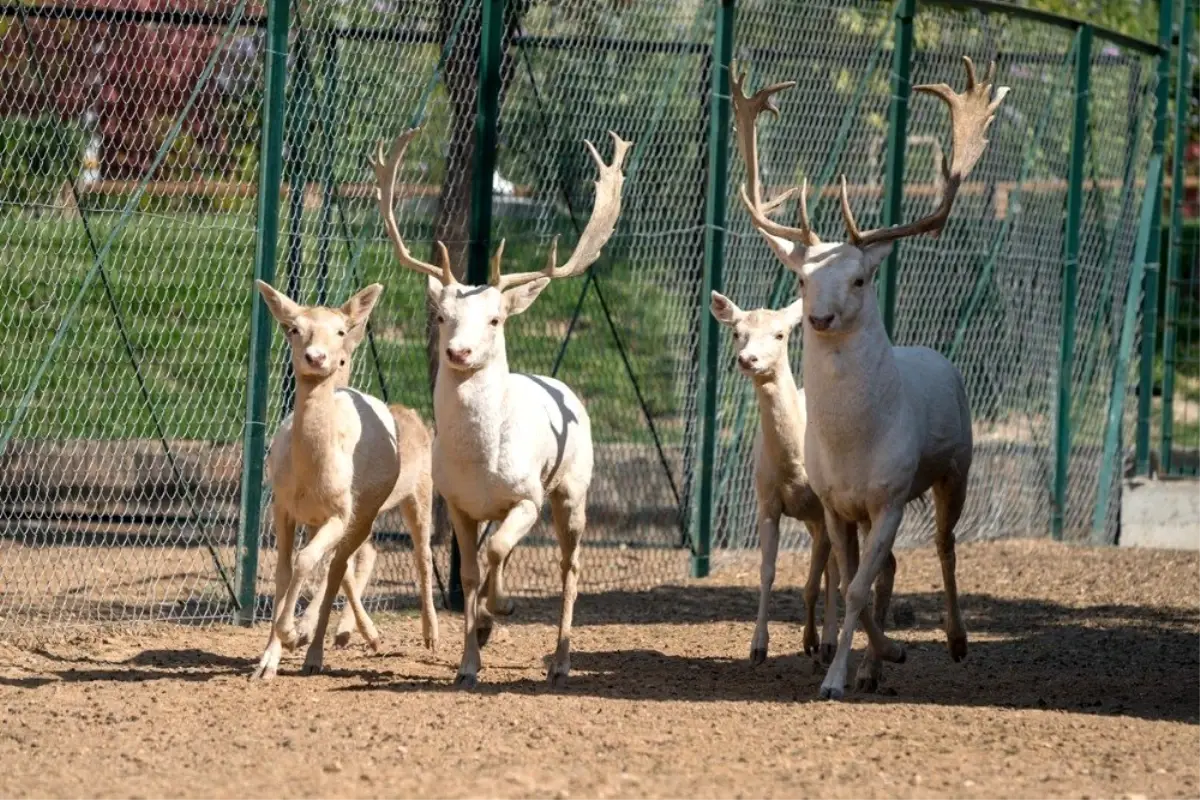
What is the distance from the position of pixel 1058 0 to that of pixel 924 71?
8661mm

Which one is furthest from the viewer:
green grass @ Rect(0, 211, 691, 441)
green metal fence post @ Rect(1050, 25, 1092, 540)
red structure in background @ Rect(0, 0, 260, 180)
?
green metal fence post @ Rect(1050, 25, 1092, 540)

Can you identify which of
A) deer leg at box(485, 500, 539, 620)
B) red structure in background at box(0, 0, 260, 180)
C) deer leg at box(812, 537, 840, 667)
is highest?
red structure in background at box(0, 0, 260, 180)

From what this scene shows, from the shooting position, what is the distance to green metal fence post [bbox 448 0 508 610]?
9938mm

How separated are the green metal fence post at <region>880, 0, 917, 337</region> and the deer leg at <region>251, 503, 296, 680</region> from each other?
19.1 feet

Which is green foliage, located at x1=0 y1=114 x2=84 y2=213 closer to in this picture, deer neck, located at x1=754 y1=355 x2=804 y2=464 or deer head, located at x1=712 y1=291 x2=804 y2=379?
deer head, located at x1=712 y1=291 x2=804 y2=379

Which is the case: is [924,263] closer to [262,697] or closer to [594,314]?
[594,314]

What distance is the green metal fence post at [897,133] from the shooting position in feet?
41.3

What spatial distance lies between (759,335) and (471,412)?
5.57 feet

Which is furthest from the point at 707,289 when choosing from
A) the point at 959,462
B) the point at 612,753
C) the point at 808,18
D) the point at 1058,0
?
the point at 1058,0

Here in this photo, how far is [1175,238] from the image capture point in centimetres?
1503

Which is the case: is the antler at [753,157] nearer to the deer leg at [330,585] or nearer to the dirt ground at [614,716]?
the dirt ground at [614,716]

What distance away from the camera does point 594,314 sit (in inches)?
618

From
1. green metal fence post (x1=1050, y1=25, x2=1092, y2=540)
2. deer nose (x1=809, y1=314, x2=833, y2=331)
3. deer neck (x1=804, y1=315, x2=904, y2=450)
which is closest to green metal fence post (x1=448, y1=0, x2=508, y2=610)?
deer neck (x1=804, y1=315, x2=904, y2=450)

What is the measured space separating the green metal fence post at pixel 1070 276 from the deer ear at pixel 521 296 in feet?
24.0
